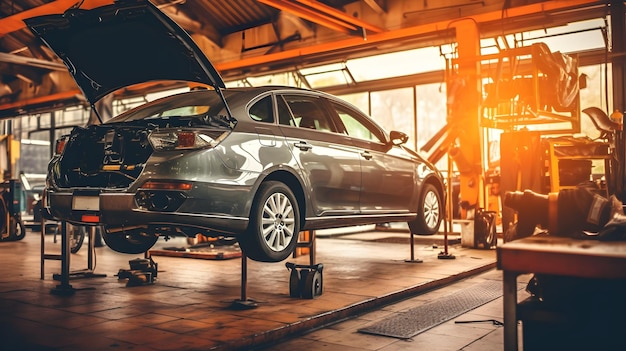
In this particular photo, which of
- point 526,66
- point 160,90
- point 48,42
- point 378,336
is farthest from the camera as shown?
point 160,90

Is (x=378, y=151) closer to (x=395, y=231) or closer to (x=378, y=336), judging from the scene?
(x=378, y=336)

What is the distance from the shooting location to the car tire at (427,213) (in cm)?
648

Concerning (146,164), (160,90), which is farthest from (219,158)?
(160,90)

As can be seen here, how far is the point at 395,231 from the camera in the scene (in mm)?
11625

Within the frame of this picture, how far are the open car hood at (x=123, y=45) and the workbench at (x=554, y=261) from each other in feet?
8.26

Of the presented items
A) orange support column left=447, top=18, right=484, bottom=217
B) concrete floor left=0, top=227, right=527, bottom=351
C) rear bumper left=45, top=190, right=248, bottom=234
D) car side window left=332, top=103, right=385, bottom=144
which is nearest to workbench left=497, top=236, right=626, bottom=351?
concrete floor left=0, top=227, right=527, bottom=351

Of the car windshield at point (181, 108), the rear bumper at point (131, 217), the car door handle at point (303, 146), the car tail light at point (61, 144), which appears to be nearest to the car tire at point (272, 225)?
the rear bumper at point (131, 217)

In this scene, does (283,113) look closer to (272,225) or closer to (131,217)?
(272,225)

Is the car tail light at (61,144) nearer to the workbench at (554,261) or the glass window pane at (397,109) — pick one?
the workbench at (554,261)

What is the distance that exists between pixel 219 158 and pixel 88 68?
1471mm

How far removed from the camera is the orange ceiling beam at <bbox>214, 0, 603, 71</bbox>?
8953 mm

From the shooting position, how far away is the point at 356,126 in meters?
5.82

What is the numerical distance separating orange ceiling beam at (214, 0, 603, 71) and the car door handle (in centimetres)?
579

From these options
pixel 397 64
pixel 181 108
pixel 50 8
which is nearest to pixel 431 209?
pixel 181 108
